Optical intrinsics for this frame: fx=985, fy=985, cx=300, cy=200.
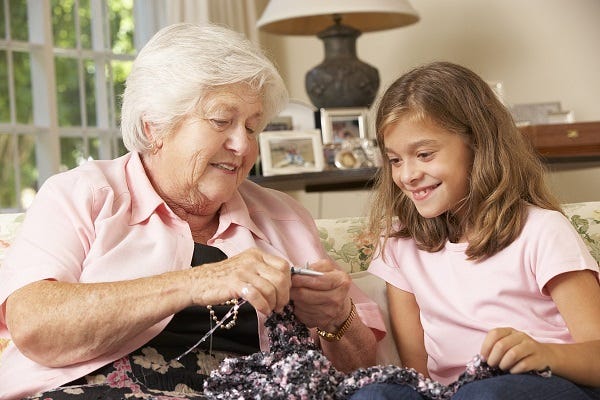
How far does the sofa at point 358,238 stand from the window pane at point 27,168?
1870 mm

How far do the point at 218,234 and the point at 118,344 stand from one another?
0.36 meters

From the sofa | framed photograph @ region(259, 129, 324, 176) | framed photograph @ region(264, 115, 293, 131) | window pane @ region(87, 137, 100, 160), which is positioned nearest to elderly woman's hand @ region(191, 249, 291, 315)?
the sofa

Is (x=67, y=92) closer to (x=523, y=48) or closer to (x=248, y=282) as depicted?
(x=523, y=48)

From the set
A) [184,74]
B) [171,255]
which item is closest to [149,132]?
[184,74]

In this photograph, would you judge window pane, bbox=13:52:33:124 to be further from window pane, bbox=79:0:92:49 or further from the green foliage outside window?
window pane, bbox=79:0:92:49

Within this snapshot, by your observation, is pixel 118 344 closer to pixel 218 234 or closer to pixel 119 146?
pixel 218 234

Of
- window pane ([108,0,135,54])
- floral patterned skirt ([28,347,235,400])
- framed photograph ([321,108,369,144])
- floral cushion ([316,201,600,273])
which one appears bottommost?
floral patterned skirt ([28,347,235,400])

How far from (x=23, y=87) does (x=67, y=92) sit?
0.82 feet

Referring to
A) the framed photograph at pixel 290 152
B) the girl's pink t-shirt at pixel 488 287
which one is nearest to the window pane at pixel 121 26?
the framed photograph at pixel 290 152

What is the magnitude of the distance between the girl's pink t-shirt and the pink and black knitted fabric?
27 centimetres

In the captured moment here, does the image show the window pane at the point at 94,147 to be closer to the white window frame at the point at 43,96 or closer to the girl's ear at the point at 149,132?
the white window frame at the point at 43,96

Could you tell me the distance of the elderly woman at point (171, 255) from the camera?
166 centimetres

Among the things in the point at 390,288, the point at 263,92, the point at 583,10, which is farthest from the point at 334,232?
the point at 583,10

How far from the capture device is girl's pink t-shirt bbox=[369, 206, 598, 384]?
1787 millimetres
